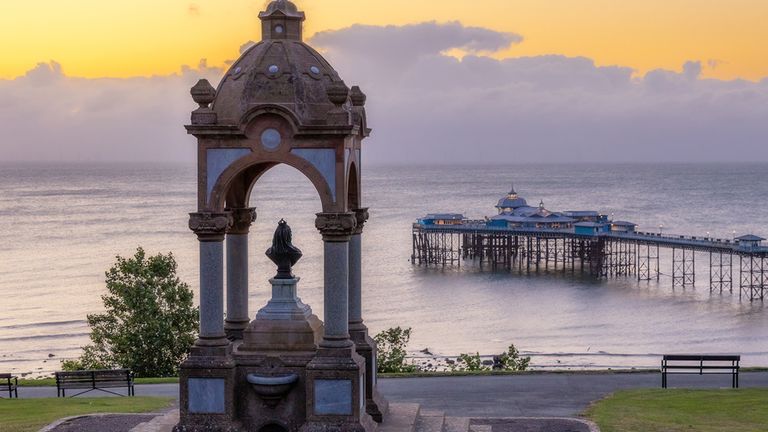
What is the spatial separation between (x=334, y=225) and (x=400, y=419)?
3.74 m

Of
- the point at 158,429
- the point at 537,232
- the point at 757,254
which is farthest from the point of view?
the point at 537,232

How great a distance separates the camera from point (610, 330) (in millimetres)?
61594

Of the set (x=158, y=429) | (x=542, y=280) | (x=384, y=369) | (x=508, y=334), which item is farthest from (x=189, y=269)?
(x=158, y=429)

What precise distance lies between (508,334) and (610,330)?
6052 millimetres

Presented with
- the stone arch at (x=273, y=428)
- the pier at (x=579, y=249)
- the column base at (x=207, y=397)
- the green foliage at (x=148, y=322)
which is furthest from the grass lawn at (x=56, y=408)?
the pier at (x=579, y=249)

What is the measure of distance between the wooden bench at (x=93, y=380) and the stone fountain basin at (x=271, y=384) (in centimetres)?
1123

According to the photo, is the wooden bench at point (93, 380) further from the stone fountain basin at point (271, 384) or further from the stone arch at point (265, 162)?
the stone arch at point (265, 162)

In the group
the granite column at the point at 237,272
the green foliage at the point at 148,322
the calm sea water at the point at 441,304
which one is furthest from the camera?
the calm sea water at the point at 441,304

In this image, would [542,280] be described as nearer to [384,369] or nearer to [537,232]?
[537,232]

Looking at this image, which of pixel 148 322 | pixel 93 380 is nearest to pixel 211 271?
pixel 93 380

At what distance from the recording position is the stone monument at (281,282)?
16453mm

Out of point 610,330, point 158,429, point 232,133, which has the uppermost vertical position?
point 232,133

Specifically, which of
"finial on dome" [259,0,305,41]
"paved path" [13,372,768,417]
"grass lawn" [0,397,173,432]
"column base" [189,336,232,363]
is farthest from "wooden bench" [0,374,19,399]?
"finial on dome" [259,0,305,41]

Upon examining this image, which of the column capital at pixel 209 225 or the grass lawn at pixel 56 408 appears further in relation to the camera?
the grass lawn at pixel 56 408
